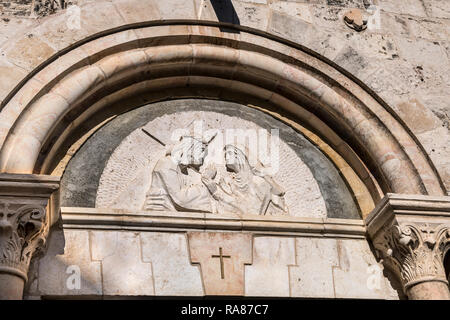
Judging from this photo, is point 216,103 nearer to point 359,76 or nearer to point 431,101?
point 359,76

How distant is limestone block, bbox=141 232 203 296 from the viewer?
4293 mm

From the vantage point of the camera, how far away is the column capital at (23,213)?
12.6ft

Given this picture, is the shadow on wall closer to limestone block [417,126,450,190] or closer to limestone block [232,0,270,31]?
limestone block [232,0,270,31]

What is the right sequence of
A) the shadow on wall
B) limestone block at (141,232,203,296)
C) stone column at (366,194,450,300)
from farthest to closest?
the shadow on wall → stone column at (366,194,450,300) → limestone block at (141,232,203,296)

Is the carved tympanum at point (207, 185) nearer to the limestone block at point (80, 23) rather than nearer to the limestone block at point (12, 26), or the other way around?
the limestone block at point (80, 23)

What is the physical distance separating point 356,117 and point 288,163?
64cm

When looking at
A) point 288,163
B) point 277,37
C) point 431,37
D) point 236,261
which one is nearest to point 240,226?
point 236,261

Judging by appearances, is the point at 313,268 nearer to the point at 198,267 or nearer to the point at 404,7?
the point at 198,267

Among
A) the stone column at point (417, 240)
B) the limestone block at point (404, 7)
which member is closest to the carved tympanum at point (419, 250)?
the stone column at point (417, 240)

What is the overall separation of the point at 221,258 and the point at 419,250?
137 cm

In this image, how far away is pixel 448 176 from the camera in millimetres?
4863

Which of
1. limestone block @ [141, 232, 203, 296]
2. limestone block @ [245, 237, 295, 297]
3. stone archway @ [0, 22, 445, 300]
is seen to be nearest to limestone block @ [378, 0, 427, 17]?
stone archway @ [0, 22, 445, 300]

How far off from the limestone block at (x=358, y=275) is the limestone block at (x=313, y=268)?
0.05 m

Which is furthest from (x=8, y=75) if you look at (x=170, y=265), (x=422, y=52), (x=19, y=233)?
(x=422, y=52)
